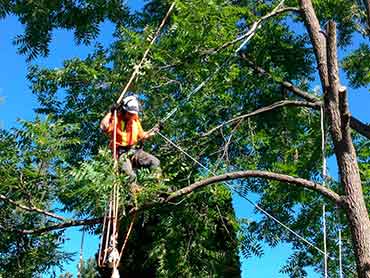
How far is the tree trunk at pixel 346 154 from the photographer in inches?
275

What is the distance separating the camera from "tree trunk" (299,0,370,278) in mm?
6980

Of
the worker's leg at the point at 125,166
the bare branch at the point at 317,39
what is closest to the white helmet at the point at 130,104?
the worker's leg at the point at 125,166

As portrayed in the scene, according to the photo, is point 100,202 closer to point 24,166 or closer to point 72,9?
point 24,166

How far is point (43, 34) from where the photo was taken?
9773 mm

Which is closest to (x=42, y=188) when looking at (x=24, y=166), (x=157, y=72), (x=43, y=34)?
(x=24, y=166)

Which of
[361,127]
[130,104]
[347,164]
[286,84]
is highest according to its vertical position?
[286,84]

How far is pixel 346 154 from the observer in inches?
300

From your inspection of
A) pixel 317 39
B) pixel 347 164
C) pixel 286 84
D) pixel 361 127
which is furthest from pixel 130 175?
pixel 286 84

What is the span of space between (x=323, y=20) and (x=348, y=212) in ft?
15.2

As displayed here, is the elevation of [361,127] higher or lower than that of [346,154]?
higher

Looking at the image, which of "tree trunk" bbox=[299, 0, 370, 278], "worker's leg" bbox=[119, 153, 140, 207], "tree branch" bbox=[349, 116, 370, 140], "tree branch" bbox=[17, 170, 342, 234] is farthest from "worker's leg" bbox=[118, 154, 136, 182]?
"tree branch" bbox=[349, 116, 370, 140]

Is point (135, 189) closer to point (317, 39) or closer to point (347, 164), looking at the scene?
point (347, 164)

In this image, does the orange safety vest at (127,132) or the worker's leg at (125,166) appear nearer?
the worker's leg at (125,166)

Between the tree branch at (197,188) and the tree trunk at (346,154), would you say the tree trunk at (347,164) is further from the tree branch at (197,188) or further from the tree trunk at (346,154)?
the tree branch at (197,188)
